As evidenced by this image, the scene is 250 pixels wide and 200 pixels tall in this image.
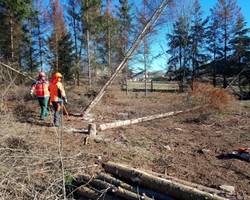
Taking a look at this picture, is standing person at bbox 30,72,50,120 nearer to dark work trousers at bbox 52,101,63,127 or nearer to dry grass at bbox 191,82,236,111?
dark work trousers at bbox 52,101,63,127

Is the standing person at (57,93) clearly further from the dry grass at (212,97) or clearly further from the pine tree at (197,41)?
the pine tree at (197,41)

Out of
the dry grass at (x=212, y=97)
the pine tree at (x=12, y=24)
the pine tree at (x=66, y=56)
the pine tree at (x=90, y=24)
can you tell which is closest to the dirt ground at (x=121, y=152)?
the dry grass at (x=212, y=97)

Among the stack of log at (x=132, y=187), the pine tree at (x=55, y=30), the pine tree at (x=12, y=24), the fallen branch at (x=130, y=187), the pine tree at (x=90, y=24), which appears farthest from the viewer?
the pine tree at (x=55, y=30)

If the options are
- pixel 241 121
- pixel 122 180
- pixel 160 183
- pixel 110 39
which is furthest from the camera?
pixel 110 39

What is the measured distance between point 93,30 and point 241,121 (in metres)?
25.8

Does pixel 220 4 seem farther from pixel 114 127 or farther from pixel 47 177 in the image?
pixel 47 177

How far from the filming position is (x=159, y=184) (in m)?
6.08

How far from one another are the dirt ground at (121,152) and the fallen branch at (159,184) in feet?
2.06

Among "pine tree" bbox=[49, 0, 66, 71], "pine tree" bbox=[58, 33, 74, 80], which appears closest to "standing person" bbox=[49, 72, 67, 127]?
"pine tree" bbox=[49, 0, 66, 71]

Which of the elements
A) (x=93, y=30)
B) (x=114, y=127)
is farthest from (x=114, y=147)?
(x=93, y=30)

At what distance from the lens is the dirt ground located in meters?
6.48

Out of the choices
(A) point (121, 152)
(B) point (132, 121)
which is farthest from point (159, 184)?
(B) point (132, 121)

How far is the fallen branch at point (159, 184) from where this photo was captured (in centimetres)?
558

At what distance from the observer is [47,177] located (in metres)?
6.81
